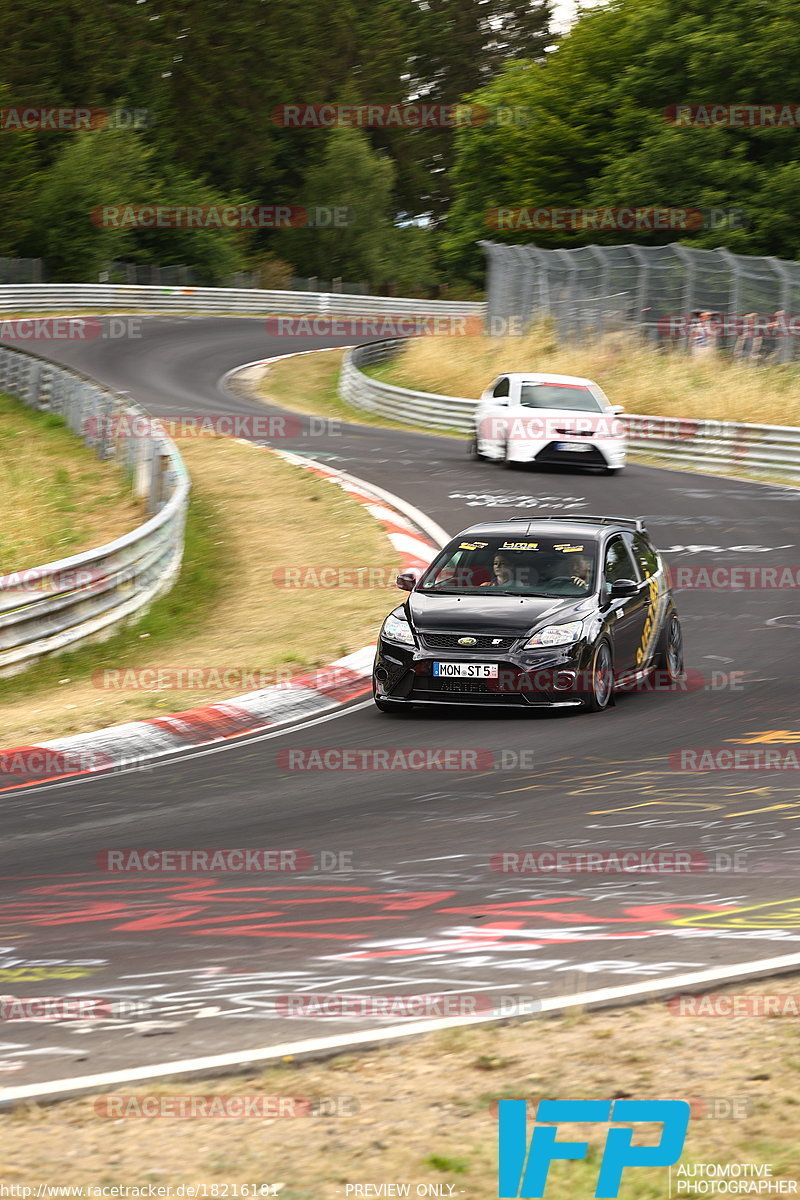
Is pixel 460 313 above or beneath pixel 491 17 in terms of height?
beneath

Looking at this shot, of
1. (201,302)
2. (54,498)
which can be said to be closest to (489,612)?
(54,498)

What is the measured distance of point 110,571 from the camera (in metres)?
15.6

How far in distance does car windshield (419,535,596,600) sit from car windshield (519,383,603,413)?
13885 mm

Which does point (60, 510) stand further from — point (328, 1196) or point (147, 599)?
point (328, 1196)

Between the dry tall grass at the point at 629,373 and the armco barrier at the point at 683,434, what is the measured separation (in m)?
1.50

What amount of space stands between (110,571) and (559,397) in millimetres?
12679

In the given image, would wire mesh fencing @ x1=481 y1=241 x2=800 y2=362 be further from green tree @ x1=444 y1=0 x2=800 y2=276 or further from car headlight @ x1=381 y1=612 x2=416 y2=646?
car headlight @ x1=381 y1=612 x2=416 y2=646

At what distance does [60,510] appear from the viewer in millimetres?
20156

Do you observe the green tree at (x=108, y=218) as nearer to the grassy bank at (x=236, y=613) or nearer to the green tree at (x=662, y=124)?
the green tree at (x=662, y=124)

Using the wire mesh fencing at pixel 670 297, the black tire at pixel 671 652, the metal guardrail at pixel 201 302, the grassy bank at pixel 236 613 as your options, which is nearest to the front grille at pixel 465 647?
the black tire at pixel 671 652

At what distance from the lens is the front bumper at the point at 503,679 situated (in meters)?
11.5

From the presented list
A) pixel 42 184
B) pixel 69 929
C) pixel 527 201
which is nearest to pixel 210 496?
pixel 69 929

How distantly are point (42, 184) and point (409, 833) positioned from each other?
212 ft

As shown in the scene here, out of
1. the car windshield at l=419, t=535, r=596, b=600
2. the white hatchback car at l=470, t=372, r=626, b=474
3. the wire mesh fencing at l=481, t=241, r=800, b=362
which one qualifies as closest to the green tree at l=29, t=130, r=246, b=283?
the wire mesh fencing at l=481, t=241, r=800, b=362
